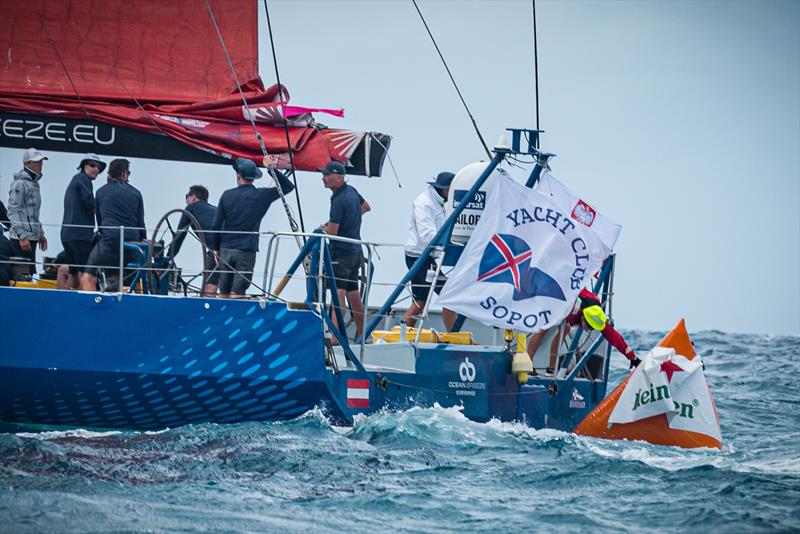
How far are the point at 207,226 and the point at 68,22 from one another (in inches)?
87.0

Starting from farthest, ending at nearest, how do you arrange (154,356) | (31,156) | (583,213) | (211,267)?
(583,213) → (31,156) → (211,267) → (154,356)

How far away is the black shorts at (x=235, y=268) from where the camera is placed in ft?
32.3

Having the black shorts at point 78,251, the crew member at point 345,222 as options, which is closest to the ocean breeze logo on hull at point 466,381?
the crew member at point 345,222

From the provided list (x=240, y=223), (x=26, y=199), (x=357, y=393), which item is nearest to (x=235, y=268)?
(x=240, y=223)

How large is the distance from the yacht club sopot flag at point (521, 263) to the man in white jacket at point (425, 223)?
1.90m

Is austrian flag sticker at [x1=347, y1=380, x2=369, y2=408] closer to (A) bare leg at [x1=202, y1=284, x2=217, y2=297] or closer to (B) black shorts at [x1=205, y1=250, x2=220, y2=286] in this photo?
(A) bare leg at [x1=202, y1=284, x2=217, y2=297]

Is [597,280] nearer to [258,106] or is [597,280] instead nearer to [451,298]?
[451,298]

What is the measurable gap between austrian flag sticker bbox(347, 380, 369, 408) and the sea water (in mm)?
164

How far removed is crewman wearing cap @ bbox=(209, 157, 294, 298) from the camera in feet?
32.8

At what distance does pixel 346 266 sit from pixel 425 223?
191 centimetres

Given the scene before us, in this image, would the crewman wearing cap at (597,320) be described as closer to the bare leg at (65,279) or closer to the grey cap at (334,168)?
the grey cap at (334,168)

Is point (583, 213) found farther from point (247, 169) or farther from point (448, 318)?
point (247, 169)

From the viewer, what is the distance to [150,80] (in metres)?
11.4

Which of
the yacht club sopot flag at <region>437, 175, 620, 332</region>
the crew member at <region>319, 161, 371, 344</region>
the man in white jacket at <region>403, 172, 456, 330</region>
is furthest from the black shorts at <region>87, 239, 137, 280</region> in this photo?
the man in white jacket at <region>403, 172, 456, 330</region>
